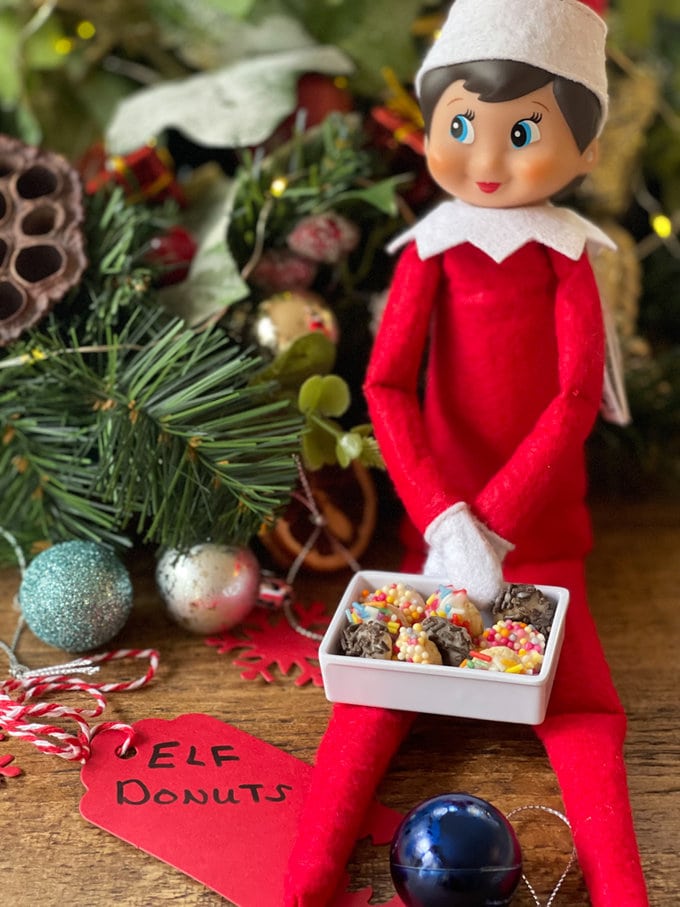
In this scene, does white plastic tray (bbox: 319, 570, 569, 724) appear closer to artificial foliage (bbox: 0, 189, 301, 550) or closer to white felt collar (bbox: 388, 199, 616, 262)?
artificial foliage (bbox: 0, 189, 301, 550)

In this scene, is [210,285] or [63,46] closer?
[210,285]

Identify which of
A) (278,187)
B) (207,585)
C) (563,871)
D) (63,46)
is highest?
(63,46)

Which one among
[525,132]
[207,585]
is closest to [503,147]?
[525,132]

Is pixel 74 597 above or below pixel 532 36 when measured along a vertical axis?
below

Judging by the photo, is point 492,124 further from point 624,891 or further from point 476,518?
point 624,891

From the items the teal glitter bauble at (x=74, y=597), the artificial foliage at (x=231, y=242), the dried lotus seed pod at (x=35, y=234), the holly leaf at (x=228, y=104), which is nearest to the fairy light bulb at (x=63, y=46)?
the artificial foliage at (x=231, y=242)

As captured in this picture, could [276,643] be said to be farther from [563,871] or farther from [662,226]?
[662,226]
